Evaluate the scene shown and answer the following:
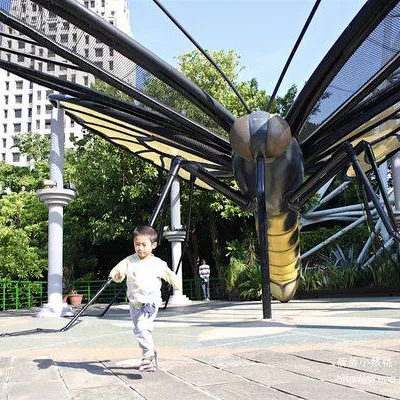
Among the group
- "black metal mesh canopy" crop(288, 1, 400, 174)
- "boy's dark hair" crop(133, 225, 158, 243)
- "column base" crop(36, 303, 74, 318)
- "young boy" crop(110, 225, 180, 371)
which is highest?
"black metal mesh canopy" crop(288, 1, 400, 174)

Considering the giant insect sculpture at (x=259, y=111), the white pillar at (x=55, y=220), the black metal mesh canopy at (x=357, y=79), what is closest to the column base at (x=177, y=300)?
the white pillar at (x=55, y=220)

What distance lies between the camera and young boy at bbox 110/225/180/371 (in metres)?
3.01

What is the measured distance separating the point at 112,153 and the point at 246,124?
1408 cm

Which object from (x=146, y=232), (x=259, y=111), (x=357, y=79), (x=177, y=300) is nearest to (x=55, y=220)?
(x=177, y=300)

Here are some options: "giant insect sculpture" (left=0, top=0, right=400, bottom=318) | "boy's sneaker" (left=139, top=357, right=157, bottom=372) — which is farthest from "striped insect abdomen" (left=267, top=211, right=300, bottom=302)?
"boy's sneaker" (left=139, top=357, right=157, bottom=372)

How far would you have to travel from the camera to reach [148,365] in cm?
279

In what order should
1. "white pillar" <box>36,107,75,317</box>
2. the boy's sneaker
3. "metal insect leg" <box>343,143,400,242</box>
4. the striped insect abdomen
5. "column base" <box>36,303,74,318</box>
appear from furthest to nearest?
"white pillar" <box>36,107,75,317</box> < "column base" <box>36,303,74,318</box> < the striped insect abdomen < "metal insect leg" <box>343,143,400,242</box> < the boy's sneaker

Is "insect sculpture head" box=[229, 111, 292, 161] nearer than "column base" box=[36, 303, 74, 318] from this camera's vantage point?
Yes

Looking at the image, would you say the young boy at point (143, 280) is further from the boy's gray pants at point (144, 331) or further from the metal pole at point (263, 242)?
the metal pole at point (263, 242)

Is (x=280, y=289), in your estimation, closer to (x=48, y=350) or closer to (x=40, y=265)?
(x=48, y=350)

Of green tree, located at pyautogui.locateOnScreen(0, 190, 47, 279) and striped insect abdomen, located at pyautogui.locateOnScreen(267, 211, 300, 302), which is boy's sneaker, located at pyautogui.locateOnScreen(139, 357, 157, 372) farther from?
green tree, located at pyautogui.locateOnScreen(0, 190, 47, 279)

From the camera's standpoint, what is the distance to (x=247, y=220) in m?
19.5

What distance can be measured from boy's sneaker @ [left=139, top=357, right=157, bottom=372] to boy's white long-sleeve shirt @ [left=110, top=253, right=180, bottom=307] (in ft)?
1.18

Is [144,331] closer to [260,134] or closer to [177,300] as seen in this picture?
[260,134]
